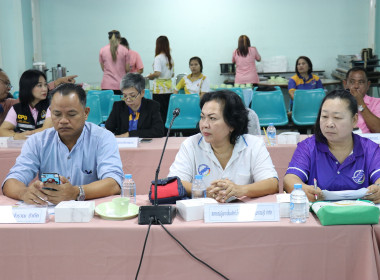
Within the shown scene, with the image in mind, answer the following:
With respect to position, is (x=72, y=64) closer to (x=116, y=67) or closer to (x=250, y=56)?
(x=116, y=67)

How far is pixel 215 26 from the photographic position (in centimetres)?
922

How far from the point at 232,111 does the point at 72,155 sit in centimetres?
82

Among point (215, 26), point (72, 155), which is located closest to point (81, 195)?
point (72, 155)

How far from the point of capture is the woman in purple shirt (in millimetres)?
2223

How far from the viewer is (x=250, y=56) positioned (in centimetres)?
795

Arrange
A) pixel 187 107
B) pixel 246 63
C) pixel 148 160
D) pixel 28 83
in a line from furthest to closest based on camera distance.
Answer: pixel 246 63
pixel 187 107
pixel 28 83
pixel 148 160

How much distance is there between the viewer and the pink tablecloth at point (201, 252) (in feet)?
5.45

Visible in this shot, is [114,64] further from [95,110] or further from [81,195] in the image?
[81,195]

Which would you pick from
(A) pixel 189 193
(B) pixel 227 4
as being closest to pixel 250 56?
(B) pixel 227 4

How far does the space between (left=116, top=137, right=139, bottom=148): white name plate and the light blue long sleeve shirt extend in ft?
3.47

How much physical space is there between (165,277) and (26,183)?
3.17 feet

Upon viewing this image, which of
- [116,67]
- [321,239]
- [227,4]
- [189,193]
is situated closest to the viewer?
[321,239]

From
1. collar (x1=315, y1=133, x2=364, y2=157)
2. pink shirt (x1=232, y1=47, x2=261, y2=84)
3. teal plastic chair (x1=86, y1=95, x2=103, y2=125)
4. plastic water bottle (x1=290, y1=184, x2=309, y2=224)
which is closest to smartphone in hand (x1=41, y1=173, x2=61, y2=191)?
plastic water bottle (x1=290, y1=184, x2=309, y2=224)

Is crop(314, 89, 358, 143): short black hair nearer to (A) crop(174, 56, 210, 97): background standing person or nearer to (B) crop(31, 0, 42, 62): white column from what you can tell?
(A) crop(174, 56, 210, 97): background standing person
